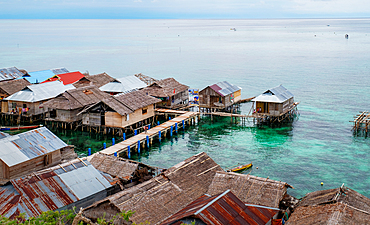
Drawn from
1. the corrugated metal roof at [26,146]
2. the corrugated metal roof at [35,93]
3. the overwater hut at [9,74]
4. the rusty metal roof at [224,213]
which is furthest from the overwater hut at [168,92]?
the rusty metal roof at [224,213]

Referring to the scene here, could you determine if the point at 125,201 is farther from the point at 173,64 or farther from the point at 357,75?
the point at 173,64

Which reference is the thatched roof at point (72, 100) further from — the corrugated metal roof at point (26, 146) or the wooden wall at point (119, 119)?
the corrugated metal roof at point (26, 146)

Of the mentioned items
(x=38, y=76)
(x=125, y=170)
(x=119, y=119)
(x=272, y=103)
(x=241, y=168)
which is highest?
(x=38, y=76)

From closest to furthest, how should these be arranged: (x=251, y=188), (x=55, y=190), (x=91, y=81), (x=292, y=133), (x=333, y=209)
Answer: (x=333, y=209)
(x=55, y=190)
(x=251, y=188)
(x=292, y=133)
(x=91, y=81)

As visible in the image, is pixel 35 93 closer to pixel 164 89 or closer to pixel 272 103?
pixel 164 89

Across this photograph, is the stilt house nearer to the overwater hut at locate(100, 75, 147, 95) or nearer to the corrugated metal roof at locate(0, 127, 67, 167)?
the overwater hut at locate(100, 75, 147, 95)

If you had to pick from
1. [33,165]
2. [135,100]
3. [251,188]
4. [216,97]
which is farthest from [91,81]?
[251,188]
